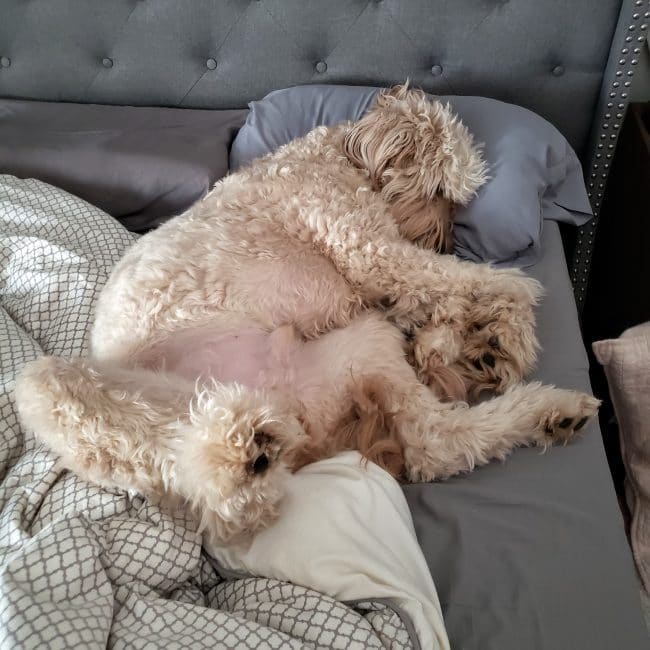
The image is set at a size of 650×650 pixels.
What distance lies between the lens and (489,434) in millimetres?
1715

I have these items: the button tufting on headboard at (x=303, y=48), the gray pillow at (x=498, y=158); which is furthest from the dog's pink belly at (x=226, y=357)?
the button tufting on headboard at (x=303, y=48)

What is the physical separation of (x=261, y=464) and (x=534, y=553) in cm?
73

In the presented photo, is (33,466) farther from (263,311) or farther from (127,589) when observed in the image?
(263,311)

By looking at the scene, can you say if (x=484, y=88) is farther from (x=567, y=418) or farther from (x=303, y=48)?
(x=567, y=418)

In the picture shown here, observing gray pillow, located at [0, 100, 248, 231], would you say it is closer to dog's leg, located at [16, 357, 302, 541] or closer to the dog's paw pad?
dog's leg, located at [16, 357, 302, 541]

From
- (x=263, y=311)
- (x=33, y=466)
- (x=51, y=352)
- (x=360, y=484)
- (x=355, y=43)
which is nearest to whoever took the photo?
(x=360, y=484)

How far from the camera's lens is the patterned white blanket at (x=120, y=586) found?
1.18m

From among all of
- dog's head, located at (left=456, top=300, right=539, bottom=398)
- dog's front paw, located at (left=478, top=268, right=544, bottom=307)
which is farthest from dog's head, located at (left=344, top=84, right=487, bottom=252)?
dog's head, located at (left=456, top=300, right=539, bottom=398)

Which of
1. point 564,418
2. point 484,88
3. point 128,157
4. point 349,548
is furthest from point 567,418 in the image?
point 128,157

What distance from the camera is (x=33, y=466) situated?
1.64 metres

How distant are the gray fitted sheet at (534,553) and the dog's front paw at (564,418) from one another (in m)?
0.04

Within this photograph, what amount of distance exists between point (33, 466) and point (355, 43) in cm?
231

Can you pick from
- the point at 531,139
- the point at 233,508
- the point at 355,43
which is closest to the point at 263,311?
the point at 233,508

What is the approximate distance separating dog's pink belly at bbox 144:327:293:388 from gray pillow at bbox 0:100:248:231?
101cm
